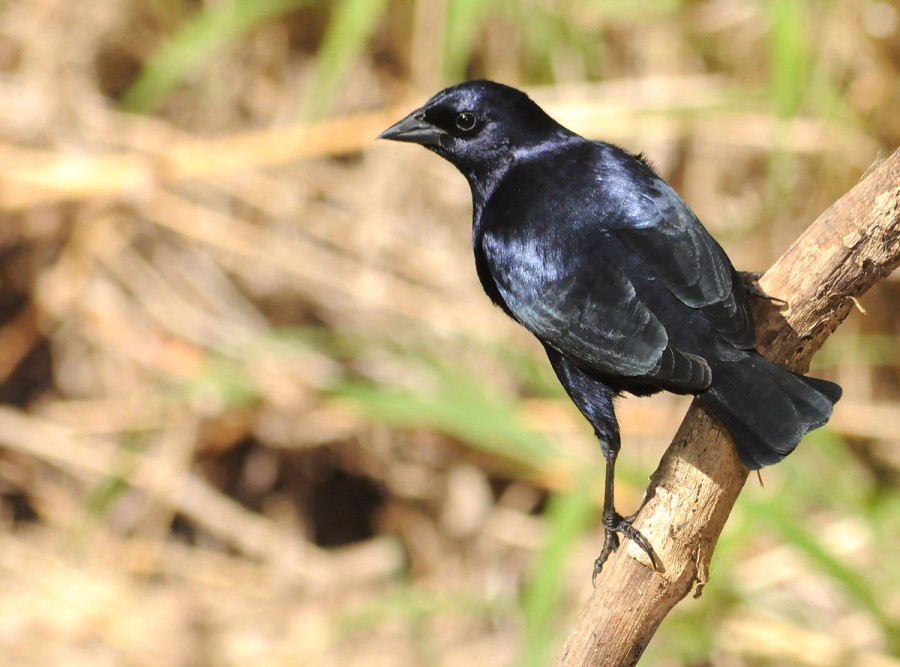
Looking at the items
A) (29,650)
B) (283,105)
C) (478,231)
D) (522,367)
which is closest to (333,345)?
(522,367)

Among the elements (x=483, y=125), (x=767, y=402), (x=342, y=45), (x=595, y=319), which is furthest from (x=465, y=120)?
(x=342, y=45)

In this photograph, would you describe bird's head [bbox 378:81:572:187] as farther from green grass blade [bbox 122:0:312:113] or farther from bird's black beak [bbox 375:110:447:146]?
green grass blade [bbox 122:0:312:113]

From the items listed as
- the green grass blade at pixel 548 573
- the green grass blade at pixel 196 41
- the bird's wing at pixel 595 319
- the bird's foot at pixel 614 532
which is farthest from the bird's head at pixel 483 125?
the green grass blade at pixel 196 41

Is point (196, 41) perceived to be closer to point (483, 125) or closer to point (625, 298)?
point (483, 125)

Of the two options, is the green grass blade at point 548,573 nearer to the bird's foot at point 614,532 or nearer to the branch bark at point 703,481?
the bird's foot at point 614,532

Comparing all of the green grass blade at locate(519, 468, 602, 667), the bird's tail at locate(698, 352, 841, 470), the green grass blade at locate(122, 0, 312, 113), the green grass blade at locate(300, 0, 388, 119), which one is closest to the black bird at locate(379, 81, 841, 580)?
the bird's tail at locate(698, 352, 841, 470)

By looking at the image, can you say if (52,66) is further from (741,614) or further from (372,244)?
(741,614)
